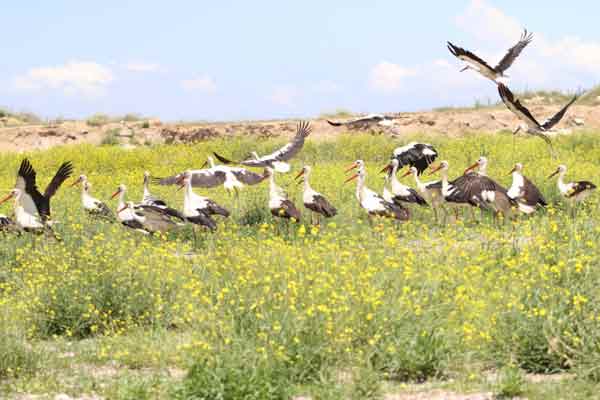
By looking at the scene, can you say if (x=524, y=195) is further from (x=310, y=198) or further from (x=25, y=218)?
(x=25, y=218)

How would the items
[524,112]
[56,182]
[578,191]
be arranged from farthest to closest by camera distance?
[524,112], [578,191], [56,182]

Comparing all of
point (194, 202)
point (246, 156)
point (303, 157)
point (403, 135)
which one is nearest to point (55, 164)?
point (246, 156)

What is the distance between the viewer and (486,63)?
50.1 feet

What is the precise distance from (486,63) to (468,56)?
15.8 inches

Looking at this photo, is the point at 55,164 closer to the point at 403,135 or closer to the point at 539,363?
the point at 403,135

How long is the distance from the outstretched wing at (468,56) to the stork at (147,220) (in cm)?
519

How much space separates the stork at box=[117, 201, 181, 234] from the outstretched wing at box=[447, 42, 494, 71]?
5.19 meters

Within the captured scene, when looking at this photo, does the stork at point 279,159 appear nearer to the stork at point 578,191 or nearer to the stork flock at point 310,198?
the stork flock at point 310,198

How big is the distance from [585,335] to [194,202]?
27.6 ft

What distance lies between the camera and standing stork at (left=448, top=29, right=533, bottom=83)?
1492 centimetres

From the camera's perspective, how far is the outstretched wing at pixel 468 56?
1478 cm

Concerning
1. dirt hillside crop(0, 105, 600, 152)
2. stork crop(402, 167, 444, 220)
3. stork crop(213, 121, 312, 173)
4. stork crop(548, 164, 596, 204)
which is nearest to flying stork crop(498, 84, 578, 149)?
stork crop(548, 164, 596, 204)

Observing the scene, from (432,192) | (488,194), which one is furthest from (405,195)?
(488,194)

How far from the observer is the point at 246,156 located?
2795 cm
